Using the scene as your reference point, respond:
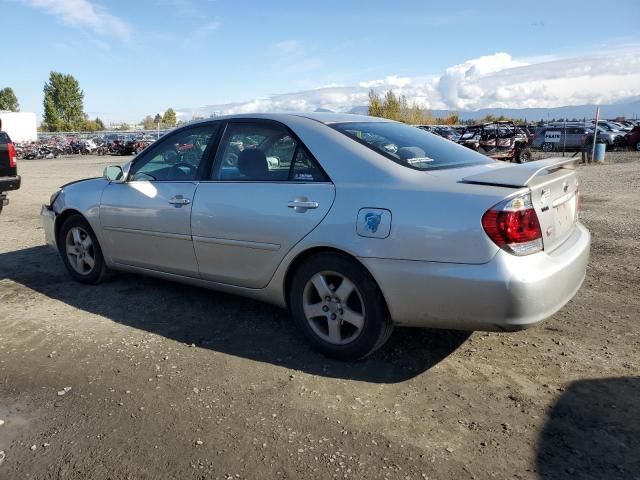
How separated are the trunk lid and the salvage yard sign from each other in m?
27.6

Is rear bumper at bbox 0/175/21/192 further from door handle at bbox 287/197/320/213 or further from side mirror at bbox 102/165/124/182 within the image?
door handle at bbox 287/197/320/213

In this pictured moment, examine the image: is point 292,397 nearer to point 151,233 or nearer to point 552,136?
point 151,233

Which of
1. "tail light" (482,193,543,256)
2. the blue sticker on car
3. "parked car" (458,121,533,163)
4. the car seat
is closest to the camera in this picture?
"tail light" (482,193,543,256)

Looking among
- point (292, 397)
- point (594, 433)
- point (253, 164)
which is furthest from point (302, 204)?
point (594, 433)

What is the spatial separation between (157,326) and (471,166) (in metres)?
2.60

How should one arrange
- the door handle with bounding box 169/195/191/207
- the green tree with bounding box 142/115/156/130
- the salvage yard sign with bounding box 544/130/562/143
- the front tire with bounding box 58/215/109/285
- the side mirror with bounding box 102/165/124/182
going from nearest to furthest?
the door handle with bounding box 169/195/191/207 → the side mirror with bounding box 102/165/124/182 → the front tire with bounding box 58/215/109/285 → the salvage yard sign with bounding box 544/130/562/143 → the green tree with bounding box 142/115/156/130

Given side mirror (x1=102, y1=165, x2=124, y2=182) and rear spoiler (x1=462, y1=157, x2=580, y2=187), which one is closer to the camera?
rear spoiler (x1=462, y1=157, x2=580, y2=187)

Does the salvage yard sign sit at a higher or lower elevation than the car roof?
lower

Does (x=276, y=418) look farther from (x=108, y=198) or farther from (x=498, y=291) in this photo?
(x=108, y=198)

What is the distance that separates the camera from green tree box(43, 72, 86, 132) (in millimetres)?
89000

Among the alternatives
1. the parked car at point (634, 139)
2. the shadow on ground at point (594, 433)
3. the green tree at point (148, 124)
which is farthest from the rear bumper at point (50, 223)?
the green tree at point (148, 124)

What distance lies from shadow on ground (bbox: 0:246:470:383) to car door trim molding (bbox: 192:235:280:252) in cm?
68

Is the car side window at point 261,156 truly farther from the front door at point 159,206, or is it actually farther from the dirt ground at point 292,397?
the dirt ground at point 292,397

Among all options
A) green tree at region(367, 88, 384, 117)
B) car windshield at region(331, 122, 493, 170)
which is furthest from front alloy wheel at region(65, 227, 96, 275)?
green tree at region(367, 88, 384, 117)
